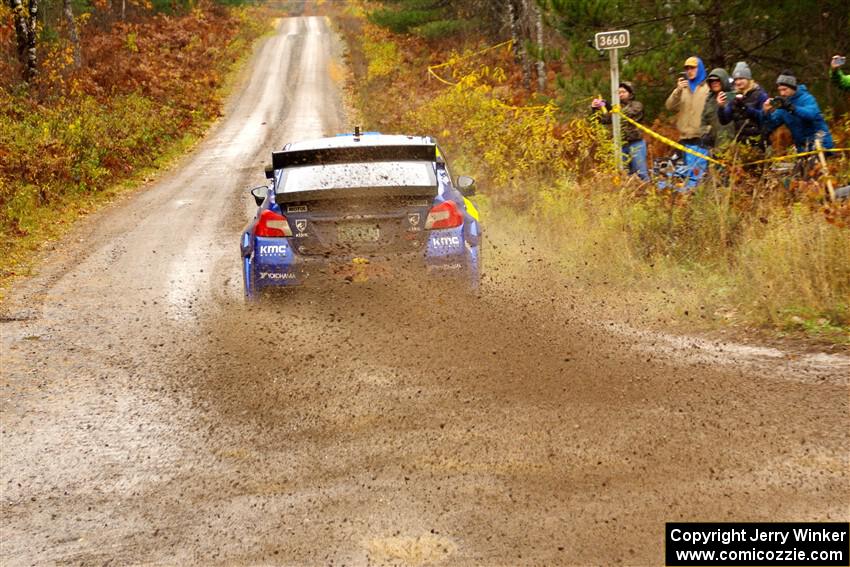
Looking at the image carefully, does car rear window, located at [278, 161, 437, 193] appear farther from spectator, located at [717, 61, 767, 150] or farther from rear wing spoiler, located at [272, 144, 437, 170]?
spectator, located at [717, 61, 767, 150]

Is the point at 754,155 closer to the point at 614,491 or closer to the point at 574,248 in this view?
the point at 574,248

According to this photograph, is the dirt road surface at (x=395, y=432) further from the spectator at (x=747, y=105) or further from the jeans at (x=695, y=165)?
the spectator at (x=747, y=105)

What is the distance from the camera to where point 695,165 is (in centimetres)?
1070

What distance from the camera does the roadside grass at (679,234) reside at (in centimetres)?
709

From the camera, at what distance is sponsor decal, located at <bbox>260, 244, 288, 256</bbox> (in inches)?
295

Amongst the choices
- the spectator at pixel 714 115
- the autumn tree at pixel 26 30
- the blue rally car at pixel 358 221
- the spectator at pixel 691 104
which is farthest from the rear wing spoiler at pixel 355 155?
the autumn tree at pixel 26 30

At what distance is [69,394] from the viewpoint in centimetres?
679

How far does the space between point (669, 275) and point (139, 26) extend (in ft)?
123

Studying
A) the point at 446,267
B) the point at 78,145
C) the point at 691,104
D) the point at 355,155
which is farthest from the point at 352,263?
the point at 78,145

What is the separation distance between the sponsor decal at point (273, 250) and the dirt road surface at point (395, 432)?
0.41 m

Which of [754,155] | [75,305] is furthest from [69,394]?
[754,155]

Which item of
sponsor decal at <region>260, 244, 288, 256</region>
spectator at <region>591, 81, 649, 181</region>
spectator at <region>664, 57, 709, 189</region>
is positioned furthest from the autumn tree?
sponsor decal at <region>260, 244, 288, 256</region>

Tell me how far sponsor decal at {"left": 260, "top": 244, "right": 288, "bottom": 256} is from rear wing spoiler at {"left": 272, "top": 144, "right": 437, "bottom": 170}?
0.81m

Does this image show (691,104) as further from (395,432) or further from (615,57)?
(395,432)
